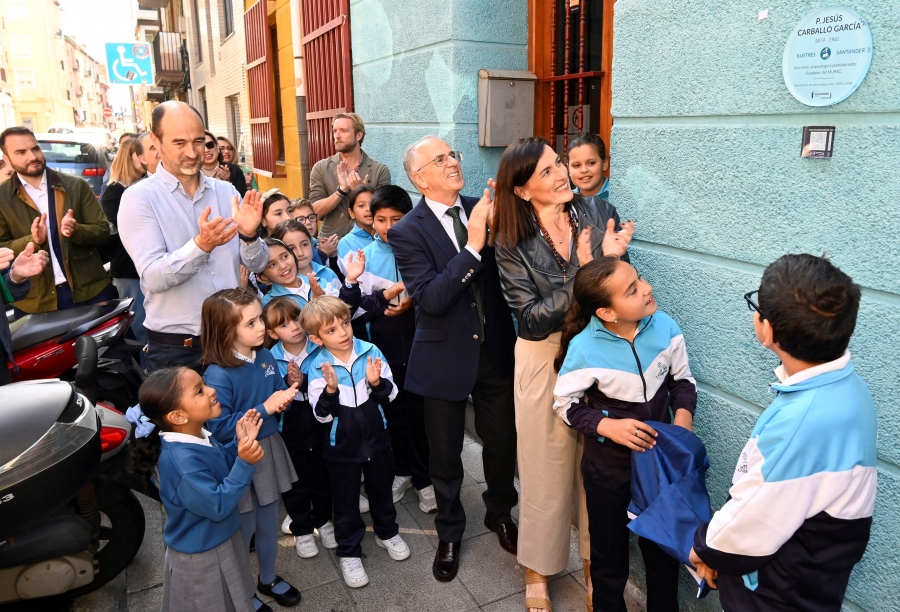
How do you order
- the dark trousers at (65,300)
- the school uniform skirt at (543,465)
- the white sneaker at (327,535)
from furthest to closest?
the dark trousers at (65,300) → the white sneaker at (327,535) → the school uniform skirt at (543,465)

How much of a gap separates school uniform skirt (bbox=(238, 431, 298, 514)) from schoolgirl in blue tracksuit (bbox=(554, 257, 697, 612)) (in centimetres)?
129

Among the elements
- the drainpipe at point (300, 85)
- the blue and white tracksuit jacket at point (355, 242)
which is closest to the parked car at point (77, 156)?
the drainpipe at point (300, 85)

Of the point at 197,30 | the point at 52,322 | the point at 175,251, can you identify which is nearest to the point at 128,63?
the point at 197,30

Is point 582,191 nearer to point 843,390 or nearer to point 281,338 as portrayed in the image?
point 281,338

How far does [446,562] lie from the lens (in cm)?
309

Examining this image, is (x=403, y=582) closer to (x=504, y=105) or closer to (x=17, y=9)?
(x=504, y=105)

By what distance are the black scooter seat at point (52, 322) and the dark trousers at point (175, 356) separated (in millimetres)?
1217

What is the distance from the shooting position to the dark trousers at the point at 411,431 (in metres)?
3.74

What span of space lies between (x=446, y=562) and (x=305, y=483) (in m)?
0.80

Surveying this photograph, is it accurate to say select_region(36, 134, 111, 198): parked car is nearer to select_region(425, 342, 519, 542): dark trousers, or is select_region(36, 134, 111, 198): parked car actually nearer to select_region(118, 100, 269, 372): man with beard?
select_region(118, 100, 269, 372): man with beard

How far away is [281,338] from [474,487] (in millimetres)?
1492

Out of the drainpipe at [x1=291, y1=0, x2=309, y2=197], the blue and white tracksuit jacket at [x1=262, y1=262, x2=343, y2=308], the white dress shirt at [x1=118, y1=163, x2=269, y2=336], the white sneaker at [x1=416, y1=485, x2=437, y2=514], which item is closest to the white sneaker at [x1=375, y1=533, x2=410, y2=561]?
the white sneaker at [x1=416, y1=485, x2=437, y2=514]

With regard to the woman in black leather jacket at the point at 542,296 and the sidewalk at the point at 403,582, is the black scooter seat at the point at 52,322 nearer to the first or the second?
the sidewalk at the point at 403,582

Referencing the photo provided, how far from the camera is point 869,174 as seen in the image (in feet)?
6.23
